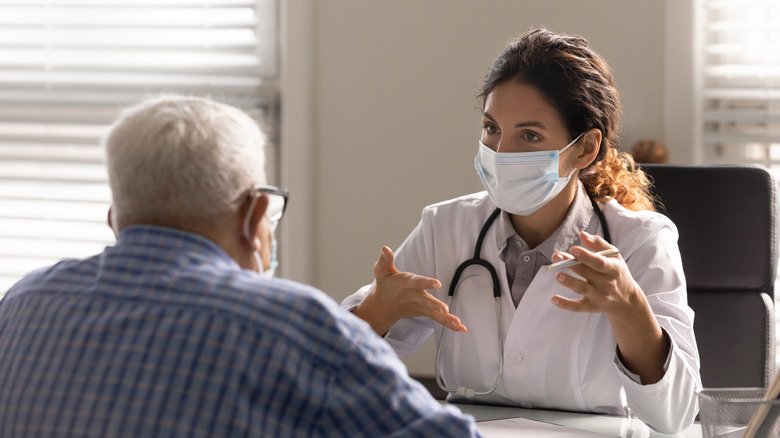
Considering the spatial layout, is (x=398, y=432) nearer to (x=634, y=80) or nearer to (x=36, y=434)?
(x=36, y=434)

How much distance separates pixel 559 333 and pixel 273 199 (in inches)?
32.1

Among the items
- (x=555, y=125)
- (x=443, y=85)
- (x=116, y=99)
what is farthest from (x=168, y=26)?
(x=555, y=125)

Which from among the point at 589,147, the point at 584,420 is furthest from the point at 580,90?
the point at 584,420

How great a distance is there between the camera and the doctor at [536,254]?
1.64 meters

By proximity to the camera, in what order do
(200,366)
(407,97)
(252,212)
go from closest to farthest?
(200,366)
(252,212)
(407,97)

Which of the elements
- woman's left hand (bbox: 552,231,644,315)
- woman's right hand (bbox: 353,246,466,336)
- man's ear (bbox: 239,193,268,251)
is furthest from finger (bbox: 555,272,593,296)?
man's ear (bbox: 239,193,268,251)

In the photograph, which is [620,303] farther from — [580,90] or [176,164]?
[176,164]

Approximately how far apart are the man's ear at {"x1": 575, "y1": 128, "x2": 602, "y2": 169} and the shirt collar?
6 cm

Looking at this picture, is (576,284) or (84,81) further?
(84,81)

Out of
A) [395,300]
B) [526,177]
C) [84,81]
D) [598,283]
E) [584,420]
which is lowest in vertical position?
[584,420]

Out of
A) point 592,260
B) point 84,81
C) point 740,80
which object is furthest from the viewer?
point 84,81

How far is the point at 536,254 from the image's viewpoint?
5.82 ft

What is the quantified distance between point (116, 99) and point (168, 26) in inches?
13.8

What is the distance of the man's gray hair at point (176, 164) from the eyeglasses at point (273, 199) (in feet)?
0.06
